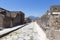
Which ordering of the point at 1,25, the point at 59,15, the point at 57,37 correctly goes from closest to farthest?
the point at 59,15, the point at 57,37, the point at 1,25

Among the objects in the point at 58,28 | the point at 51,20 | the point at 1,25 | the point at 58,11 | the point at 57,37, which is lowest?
the point at 1,25

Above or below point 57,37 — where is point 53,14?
above

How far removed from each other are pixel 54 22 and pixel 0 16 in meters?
29.7

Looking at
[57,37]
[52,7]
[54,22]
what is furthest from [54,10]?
[57,37]

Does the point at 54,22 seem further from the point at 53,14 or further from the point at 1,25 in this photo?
the point at 1,25

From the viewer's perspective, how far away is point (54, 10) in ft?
11.0

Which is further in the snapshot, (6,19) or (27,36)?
(6,19)

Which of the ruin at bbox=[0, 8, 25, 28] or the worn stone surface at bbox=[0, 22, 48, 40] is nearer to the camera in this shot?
the worn stone surface at bbox=[0, 22, 48, 40]

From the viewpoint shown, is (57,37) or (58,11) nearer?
(58,11)

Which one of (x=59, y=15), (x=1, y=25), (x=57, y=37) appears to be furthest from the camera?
(x=1, y=25)

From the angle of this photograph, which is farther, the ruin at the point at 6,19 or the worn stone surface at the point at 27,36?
the ruin at the point at 6,19

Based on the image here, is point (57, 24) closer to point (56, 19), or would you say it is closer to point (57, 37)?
point (56, 19)

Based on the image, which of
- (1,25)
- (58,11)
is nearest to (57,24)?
(58,11)

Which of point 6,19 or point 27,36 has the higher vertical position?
point 6,19
